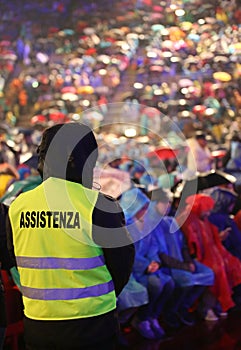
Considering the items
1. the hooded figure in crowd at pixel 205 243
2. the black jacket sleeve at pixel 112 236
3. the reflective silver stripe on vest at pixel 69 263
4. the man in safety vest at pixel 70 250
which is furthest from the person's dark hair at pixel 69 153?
the hooded figure in crowd at pixel 205 243

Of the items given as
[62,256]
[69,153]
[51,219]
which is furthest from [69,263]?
[69,153]

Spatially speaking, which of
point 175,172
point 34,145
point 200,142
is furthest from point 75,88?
point 175,172

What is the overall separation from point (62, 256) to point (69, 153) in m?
0.37

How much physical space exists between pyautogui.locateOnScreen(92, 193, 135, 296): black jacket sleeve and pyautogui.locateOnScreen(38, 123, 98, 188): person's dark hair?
13cm

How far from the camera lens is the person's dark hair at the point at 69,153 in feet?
8.60

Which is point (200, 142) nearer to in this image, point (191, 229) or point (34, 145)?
point (34, 145)

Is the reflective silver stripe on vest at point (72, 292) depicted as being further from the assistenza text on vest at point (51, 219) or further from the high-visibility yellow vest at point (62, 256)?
the assistenza text on vest at point (51, 219)

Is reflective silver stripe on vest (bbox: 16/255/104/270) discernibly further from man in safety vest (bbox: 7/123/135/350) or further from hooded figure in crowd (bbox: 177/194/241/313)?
hooded figure in crowd (bbox: 177/194/241/313)

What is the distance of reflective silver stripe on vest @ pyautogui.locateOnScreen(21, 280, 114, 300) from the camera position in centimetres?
255

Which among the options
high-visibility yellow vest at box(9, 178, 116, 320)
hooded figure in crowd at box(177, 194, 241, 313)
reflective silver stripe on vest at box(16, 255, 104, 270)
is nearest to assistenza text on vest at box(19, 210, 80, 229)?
high-visibility yellow vest at box(9, 178, 116, 320)

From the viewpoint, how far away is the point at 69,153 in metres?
2.62

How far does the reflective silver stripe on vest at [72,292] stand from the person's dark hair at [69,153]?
1.22 ft

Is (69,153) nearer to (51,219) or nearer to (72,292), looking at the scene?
(51,219)

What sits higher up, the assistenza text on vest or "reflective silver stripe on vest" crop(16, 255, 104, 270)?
the assistenza text on vest
